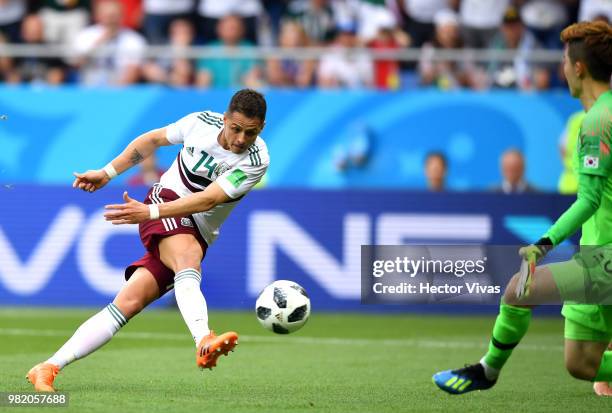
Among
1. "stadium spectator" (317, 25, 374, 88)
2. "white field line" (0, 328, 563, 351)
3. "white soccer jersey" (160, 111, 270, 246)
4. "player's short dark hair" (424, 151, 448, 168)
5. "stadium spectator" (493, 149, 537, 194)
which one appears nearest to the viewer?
"white soccer jersey" (160, 111, 270, 246)

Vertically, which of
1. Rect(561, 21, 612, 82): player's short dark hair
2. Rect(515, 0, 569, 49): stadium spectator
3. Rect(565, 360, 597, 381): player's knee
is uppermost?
Rect(561, 21, 612, 82): player's short dark hair

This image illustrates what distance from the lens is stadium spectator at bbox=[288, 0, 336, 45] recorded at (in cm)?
1775

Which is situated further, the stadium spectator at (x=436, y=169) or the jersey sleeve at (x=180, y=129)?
the stadium spectator at (x=436, y=169)

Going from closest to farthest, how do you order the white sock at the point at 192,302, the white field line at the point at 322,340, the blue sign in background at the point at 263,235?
the white sock at the point at 192,302, the white field line at the point at 322,340, the blue sign in background at the point at 263,235

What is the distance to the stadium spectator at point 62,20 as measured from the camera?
1761 centimetres

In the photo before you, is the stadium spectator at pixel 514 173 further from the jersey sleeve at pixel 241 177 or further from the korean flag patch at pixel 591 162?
the korean flag patch at pixel 591 162

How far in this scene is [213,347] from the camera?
754 cm

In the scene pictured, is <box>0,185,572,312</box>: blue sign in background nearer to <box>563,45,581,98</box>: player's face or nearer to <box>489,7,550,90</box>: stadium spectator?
<box>489,7,550,90</box>: stadium spectator

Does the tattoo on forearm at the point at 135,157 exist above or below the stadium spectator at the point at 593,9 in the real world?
above

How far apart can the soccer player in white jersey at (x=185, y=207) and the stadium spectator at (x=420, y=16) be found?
971cm

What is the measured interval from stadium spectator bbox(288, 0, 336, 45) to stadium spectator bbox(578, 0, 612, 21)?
364cm

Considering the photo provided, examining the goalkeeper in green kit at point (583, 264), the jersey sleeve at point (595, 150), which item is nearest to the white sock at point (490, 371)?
the goalkeeper in green kit at point (583, 264)

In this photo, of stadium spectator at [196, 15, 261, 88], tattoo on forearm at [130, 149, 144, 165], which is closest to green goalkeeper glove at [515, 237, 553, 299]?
tattoo on forearm at [130, 149, 144, 165]

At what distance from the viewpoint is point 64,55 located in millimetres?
16984
